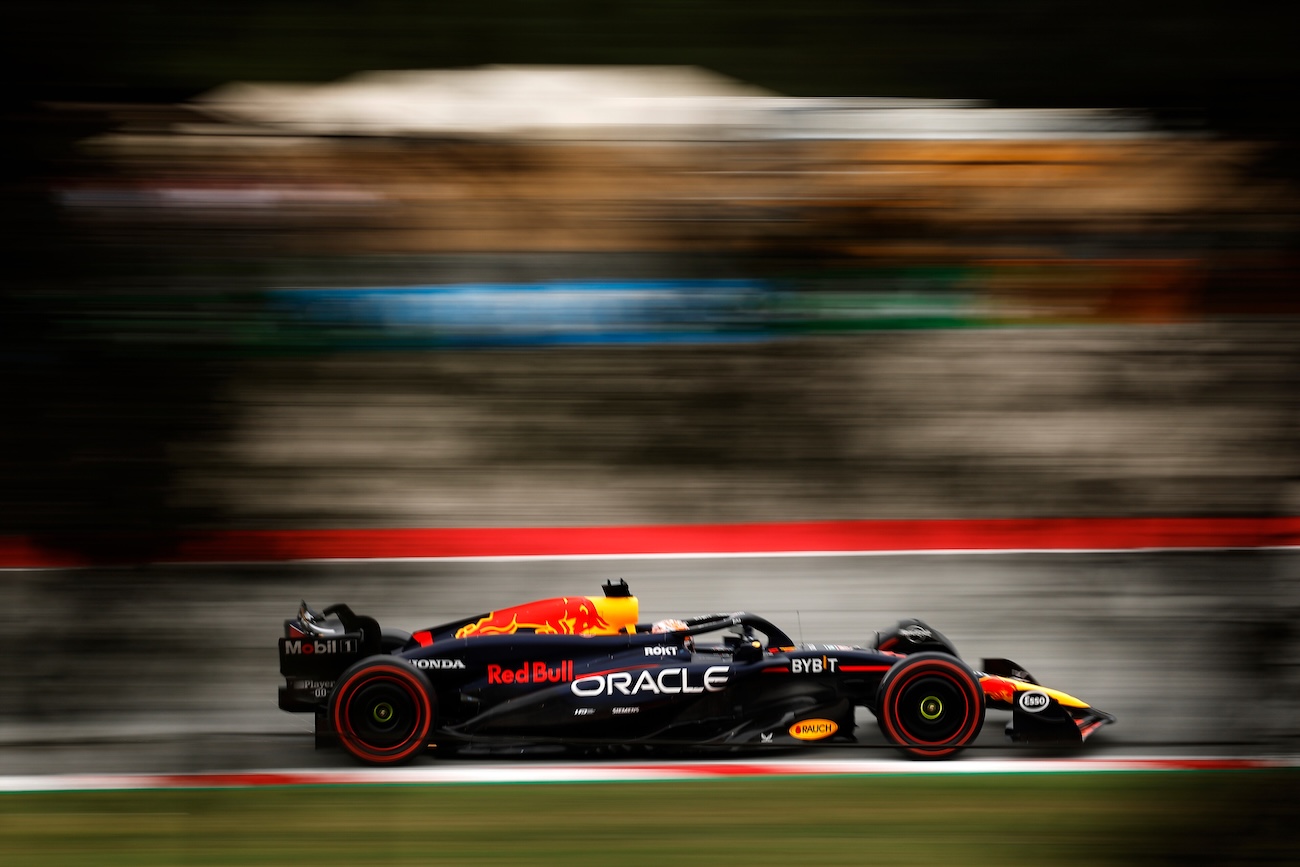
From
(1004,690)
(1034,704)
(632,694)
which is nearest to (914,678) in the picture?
(1004,690)

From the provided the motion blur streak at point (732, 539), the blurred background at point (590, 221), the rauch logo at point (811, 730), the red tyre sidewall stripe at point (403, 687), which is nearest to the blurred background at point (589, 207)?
the blurred background at point (590, 221)

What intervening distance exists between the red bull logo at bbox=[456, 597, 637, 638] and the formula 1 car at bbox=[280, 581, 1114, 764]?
0.23ft

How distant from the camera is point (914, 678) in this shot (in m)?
3.38

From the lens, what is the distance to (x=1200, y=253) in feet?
3.77

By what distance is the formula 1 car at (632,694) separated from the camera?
3.37 meters

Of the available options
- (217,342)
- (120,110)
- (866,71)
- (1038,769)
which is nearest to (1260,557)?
(866,71)

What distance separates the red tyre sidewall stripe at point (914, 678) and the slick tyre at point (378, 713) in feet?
4.72

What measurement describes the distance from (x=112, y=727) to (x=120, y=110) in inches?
75.1

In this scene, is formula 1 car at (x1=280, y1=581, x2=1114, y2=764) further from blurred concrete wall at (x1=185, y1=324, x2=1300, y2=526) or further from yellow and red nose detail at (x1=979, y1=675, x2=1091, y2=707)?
blurred concrete wall at (x1=185, y1=324, x2=1300, y2=526)

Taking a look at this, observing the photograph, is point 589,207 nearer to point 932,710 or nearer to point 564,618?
point 564,618

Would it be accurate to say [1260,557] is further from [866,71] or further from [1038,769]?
[1038,769]

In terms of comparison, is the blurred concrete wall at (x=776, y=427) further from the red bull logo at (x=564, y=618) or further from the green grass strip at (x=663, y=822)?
the green grass strip at (x=663, y=822)

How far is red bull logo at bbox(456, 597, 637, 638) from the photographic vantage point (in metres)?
3.60

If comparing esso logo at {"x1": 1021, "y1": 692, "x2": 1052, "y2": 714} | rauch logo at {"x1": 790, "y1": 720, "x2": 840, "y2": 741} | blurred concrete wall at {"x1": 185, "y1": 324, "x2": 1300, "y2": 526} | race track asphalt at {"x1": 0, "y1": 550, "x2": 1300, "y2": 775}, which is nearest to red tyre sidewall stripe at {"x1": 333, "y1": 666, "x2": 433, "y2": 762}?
race track asphalt at {"x1": 0, "y1": 550, "x2": 1300, "y2": 775}
